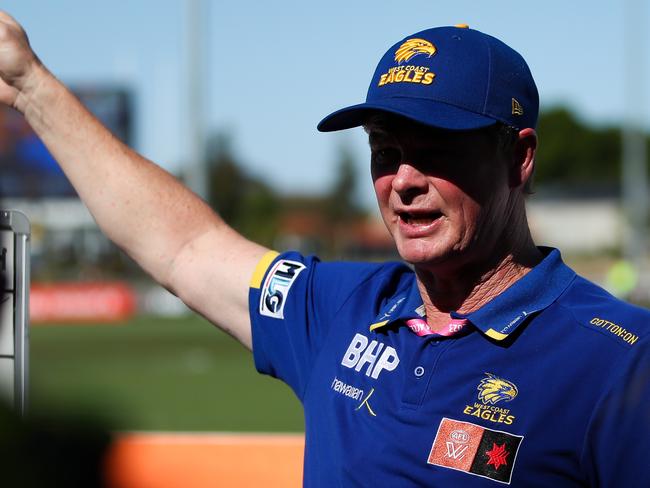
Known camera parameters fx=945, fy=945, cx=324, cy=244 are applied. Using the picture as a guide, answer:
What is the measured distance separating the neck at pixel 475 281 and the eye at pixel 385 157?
0.27 m

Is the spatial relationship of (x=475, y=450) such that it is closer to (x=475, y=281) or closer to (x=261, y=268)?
(x=475, y=281)

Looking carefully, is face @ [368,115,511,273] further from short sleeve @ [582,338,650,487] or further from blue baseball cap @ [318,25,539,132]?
short sleeve @ [582,338,650,487]

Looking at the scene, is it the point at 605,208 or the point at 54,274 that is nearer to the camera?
the point at 54,274

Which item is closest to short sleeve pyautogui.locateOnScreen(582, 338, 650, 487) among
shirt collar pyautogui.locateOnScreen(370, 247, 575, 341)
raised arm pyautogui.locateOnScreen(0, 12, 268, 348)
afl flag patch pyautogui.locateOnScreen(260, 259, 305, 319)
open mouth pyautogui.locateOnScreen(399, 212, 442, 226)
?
shirt collar pyautogui.locateOnScreen(370, 247, 575, 341)

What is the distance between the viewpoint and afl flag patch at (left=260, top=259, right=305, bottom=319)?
2443 mm

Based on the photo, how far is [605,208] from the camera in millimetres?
68812

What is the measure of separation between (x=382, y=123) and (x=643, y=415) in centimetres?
84

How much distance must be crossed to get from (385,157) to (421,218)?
0.17 meters

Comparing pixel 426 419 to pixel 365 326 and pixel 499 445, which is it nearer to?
pixel 499 445

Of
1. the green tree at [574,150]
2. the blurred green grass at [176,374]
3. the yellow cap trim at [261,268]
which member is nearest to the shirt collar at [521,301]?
the yellow cap trim at [261,268]

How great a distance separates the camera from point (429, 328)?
216 centimetres

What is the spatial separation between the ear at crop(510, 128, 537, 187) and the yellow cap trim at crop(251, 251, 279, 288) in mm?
713

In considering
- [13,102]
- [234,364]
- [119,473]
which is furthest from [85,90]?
[119,473]

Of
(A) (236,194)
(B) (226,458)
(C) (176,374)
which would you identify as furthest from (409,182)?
(A) (236,194)
